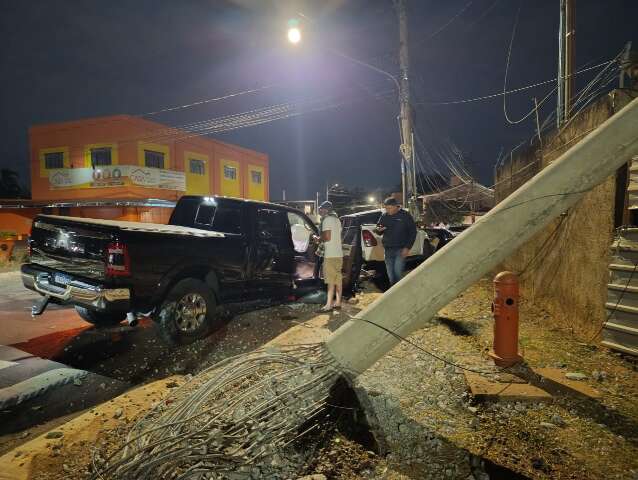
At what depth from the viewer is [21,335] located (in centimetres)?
488

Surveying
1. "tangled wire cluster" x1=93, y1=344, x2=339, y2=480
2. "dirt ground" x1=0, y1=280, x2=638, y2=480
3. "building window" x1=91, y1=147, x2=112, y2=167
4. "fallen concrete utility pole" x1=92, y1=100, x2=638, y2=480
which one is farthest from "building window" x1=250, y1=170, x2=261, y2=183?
"fallen concrete utility pole" x1=92, y1=100, x2=638, y2=480

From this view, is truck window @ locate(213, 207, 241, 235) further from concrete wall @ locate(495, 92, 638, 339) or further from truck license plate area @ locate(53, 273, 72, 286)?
concrete wall @ locate(495, 92, 638, 339)

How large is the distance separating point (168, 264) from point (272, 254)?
1826 mm

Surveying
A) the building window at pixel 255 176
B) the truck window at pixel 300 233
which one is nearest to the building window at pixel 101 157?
the building window at pixel 255 176

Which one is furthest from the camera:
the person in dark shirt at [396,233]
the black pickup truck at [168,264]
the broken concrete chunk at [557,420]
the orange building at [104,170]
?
the orange building at [104,170]

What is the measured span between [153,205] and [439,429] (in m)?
22.8

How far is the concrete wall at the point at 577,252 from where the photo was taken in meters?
3.87

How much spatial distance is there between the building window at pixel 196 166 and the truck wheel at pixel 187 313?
23994 millimetres

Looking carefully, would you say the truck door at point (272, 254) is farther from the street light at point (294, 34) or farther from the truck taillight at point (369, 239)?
the street light at point (294, 34)

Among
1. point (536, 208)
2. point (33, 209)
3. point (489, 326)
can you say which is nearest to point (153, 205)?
point (33, 209)

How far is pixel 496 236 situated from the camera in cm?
211

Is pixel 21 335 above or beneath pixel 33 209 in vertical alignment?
beneath

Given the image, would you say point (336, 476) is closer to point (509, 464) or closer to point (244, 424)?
point (244, 424)

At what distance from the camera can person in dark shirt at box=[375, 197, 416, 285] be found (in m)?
5.84
